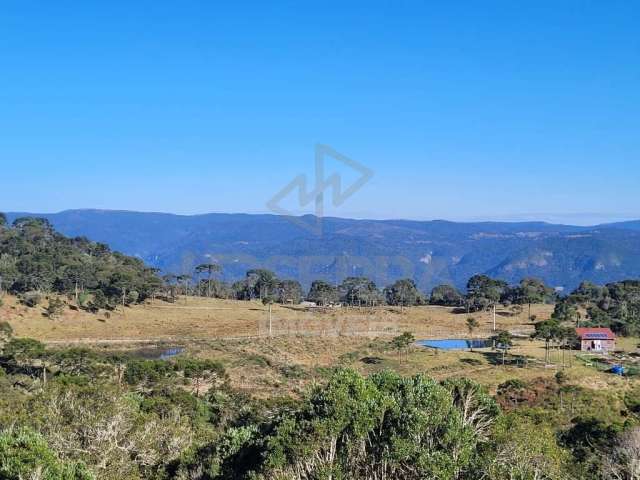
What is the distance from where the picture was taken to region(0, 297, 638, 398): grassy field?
42.7 metres

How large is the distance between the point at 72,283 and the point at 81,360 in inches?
1523

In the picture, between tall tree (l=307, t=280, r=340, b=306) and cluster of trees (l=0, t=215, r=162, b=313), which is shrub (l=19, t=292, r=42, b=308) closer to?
cluster of trees (l=0, t=215, r=162, b=313)

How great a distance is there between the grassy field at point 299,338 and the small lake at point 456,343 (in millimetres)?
2494

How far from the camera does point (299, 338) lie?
187 ft

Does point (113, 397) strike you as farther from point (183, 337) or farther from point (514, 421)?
point (183, 337)

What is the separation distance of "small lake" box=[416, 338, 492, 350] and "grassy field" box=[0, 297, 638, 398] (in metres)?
2.49

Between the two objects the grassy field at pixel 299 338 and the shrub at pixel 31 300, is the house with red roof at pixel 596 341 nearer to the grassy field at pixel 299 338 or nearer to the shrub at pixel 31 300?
the grassy field at pixel 299 338

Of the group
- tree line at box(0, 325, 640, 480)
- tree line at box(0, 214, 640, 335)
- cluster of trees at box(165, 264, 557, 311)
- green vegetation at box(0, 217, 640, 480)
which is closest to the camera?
tree line at box(0, 325, 640, 480)

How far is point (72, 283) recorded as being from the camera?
71.4 meters

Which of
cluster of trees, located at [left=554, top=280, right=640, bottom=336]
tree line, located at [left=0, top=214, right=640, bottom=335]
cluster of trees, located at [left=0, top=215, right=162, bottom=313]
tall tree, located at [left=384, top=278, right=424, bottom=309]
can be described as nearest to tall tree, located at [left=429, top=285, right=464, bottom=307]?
tree line, located at [left=0, top=214, right=640, bottom=335]

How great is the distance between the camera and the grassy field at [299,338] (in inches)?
1681

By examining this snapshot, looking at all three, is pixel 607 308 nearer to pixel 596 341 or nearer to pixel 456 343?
pixel 596 341

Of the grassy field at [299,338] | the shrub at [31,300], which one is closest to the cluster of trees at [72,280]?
the shrub at [31,300]

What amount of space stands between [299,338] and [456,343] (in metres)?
15.9
